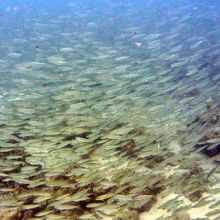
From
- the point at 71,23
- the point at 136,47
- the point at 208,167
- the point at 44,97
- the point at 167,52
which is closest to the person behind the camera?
the point at 208,167

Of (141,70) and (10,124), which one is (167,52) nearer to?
(141,70)

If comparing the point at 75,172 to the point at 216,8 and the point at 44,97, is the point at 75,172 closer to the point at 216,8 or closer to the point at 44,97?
the point at 44,97

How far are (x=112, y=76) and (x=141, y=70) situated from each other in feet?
2.95

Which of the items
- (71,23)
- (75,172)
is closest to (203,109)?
(75,172)

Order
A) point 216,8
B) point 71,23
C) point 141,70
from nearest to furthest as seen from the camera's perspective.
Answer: point 141,70 < point 71,23 < point 216,8

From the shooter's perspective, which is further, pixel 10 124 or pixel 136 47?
pixel 136 47

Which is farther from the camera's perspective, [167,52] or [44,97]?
[167,52]

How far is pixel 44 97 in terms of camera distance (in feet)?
31.5

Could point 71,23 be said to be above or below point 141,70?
above

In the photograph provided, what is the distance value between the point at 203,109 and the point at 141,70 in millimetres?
2404

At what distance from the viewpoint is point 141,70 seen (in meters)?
10.4

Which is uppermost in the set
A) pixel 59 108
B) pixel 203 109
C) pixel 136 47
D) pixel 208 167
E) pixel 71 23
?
pixel 71 23

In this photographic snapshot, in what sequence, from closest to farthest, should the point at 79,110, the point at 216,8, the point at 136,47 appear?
the point at 79,110 → the point at 136,47 → the point at 216,8

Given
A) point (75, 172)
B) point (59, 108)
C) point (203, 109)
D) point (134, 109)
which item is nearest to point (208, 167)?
point (203, 109)
